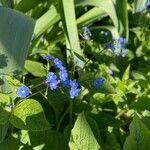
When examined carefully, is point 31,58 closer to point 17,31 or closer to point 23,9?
point 23,9

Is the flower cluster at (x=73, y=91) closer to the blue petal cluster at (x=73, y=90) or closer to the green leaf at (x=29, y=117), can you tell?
the blue petal cluster at (x=73, y=90)

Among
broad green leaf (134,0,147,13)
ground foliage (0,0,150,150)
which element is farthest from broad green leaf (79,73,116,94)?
broad green leaf (134,0,147,13)

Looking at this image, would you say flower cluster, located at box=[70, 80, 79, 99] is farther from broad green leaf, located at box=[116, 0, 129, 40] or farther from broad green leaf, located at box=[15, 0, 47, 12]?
broad green leaf, located at box=[116, 0, 129, 40]

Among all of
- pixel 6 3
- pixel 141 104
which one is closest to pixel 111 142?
pixel 141 104

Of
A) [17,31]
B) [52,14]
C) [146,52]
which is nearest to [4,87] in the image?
[17,31]

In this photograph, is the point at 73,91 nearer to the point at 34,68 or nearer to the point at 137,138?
the point at 137,138
